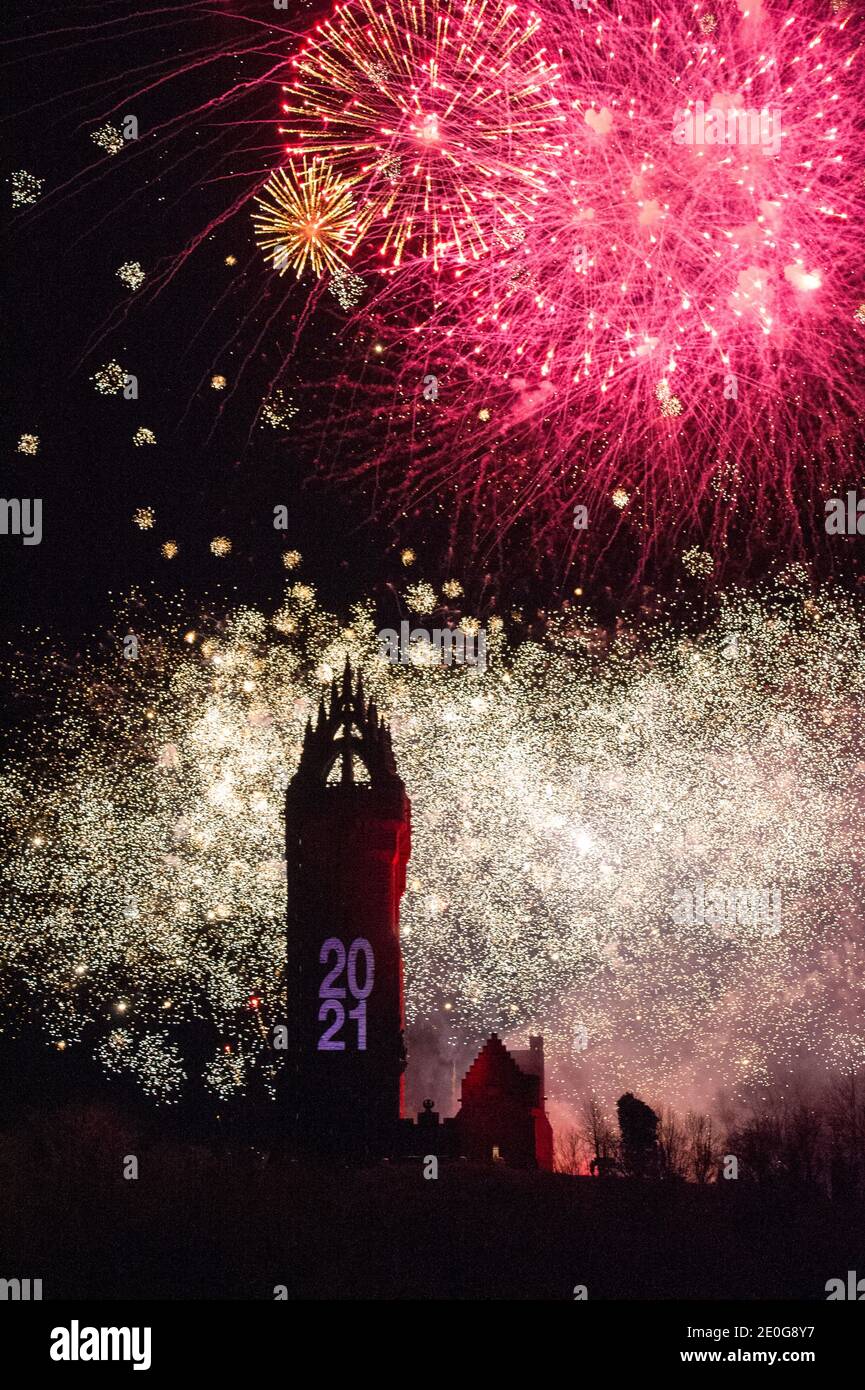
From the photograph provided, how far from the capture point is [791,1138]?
191 feet

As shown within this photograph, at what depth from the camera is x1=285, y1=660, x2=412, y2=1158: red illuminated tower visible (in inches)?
1602

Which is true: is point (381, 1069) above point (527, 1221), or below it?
above

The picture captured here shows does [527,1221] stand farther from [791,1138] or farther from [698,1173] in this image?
[791,1138]

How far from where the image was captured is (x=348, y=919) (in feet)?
139

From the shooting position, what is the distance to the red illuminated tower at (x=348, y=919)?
133 ft

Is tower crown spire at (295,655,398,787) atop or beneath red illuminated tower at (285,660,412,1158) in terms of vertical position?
atop

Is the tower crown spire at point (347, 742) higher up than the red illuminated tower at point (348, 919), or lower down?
higher up

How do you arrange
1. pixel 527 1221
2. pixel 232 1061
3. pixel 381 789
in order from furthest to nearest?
pixel 232 1061
pixel 381 789
pixel 527 1221

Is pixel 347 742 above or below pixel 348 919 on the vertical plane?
above
